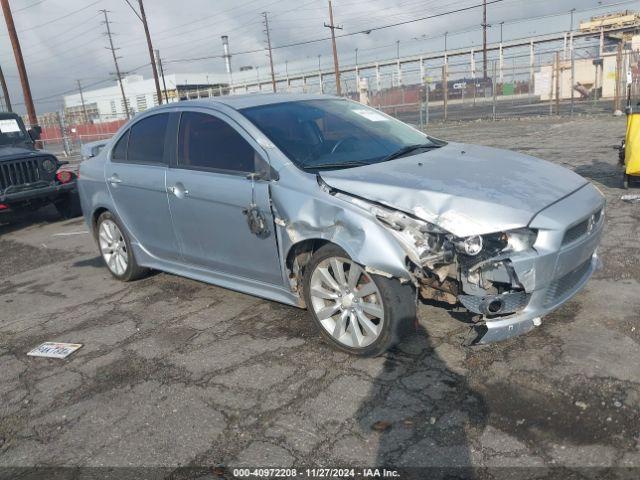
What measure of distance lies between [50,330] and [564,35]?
161 ft

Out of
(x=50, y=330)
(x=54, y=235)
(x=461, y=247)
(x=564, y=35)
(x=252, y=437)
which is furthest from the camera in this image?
(x=564, y=35)

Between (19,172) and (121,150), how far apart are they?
4531 mm

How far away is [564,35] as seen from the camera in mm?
44219

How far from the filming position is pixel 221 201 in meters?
3.98

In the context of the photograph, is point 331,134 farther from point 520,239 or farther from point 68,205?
point 68,205

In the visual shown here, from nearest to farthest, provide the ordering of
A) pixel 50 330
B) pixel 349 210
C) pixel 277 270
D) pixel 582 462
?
pixel 582 462
pixel 349 210
pixel 277 270
pixel 50 330

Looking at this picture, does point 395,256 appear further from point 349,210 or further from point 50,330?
point 50,330

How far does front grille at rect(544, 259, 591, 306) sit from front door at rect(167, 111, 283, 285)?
1.77 meters

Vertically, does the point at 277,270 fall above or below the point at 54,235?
above

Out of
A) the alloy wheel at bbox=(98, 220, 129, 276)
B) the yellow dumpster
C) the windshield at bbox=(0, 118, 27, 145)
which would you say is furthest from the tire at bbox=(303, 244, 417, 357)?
the windshield at bbox=(0, 118, 27, 145)

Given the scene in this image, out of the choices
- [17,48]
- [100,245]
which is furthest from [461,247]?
[17,48]

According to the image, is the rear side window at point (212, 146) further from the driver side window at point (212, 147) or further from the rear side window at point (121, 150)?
the rear side window at point (121, 150)

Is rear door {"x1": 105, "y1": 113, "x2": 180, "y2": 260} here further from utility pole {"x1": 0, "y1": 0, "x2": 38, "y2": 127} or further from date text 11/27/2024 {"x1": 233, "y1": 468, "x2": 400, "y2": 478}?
utility pole {"x1": 0, "y1": 0, "x2": 38, "y2": 127}

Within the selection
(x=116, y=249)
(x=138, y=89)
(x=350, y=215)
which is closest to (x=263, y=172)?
(x=350, y=215)
